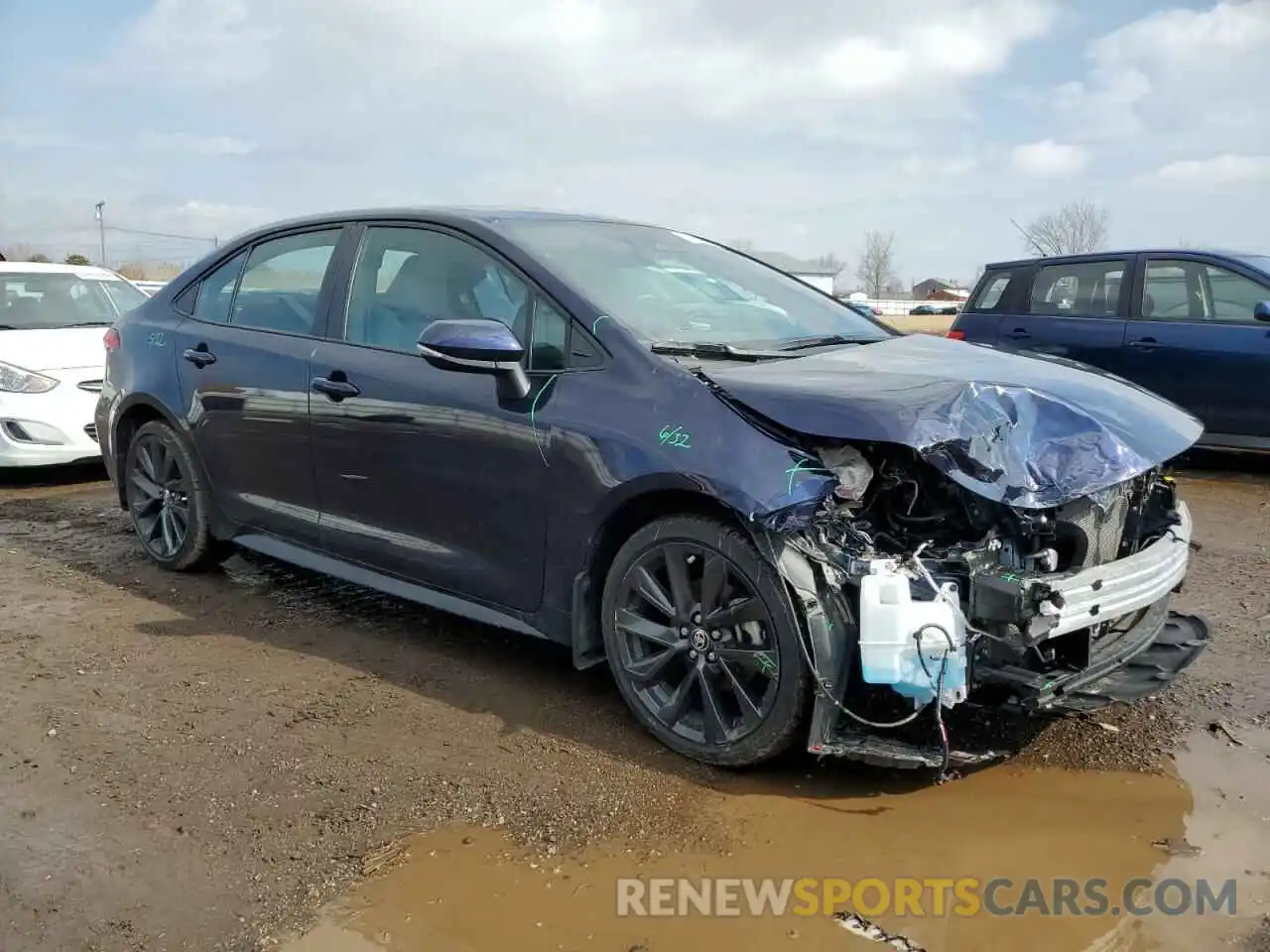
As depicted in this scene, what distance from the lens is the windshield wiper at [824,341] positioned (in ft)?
12.3

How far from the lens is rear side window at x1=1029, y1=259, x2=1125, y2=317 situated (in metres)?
8.06

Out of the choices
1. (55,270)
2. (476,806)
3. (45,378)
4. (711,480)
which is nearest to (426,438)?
(711,480)

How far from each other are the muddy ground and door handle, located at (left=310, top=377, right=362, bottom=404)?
1.03m

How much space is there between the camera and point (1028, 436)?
9.65 feet

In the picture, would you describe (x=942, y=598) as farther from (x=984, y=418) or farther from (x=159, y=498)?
(x=159, y=498)

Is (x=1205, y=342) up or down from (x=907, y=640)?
up

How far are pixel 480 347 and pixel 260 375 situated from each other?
1.55m

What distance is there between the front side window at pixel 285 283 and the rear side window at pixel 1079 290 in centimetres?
606

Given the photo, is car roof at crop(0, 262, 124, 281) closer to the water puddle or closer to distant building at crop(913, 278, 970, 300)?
the water puddle

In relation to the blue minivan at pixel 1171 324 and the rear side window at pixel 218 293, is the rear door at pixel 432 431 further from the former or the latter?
the blue minivan at pixel 1171 324

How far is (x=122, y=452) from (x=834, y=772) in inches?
159

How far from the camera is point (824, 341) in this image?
12.8ft

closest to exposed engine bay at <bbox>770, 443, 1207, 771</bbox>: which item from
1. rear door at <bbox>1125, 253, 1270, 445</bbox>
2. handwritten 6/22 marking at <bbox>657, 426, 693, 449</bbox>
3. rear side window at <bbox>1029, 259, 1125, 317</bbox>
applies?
handwritten 6/22 marking at <bbox>657, 426, 693, 449</bbox>

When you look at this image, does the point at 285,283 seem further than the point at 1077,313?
No
